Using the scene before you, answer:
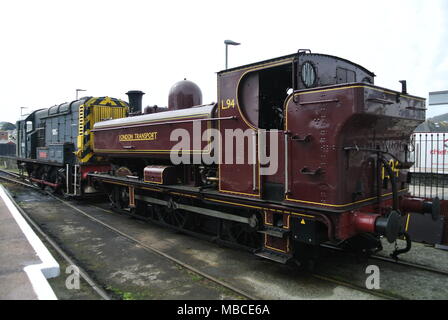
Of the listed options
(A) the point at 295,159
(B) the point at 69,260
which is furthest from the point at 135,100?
(A) the point at 295,159

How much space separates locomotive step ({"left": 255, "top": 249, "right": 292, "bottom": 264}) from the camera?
4.92 m

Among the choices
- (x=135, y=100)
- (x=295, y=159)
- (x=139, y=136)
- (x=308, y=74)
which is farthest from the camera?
(x=135, y=100)

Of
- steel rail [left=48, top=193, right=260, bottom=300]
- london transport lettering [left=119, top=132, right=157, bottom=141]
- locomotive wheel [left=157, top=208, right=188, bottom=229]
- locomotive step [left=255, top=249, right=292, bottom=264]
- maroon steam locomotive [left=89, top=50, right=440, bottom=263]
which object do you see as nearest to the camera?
maroon steam locomotive [left=89, top=50, right=440, bottom=263]

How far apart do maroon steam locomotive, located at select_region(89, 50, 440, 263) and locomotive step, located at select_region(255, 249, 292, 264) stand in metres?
0.02

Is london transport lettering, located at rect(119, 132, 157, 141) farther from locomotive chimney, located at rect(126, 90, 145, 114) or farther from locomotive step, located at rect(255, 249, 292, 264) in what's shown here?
locomotive step, located at rect(255, 249, 292, 264)

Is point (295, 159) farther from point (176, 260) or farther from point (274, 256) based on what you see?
point (176, 260)

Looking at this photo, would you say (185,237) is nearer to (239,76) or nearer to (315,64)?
(239,76)

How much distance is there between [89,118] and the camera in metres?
12.0

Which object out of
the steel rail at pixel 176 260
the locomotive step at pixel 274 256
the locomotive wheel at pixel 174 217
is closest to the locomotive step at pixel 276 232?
the locomotive step at pixel 274 256

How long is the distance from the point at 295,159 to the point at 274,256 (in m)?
1.49

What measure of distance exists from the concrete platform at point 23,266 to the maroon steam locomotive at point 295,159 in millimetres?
2652

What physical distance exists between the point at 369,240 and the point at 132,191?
5.93m

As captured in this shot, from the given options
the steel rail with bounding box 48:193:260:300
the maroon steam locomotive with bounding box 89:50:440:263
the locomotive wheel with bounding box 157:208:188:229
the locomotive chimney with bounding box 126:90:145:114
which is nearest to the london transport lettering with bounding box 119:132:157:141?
the maroon steam locomotive with bounding box 89:50:440:263
